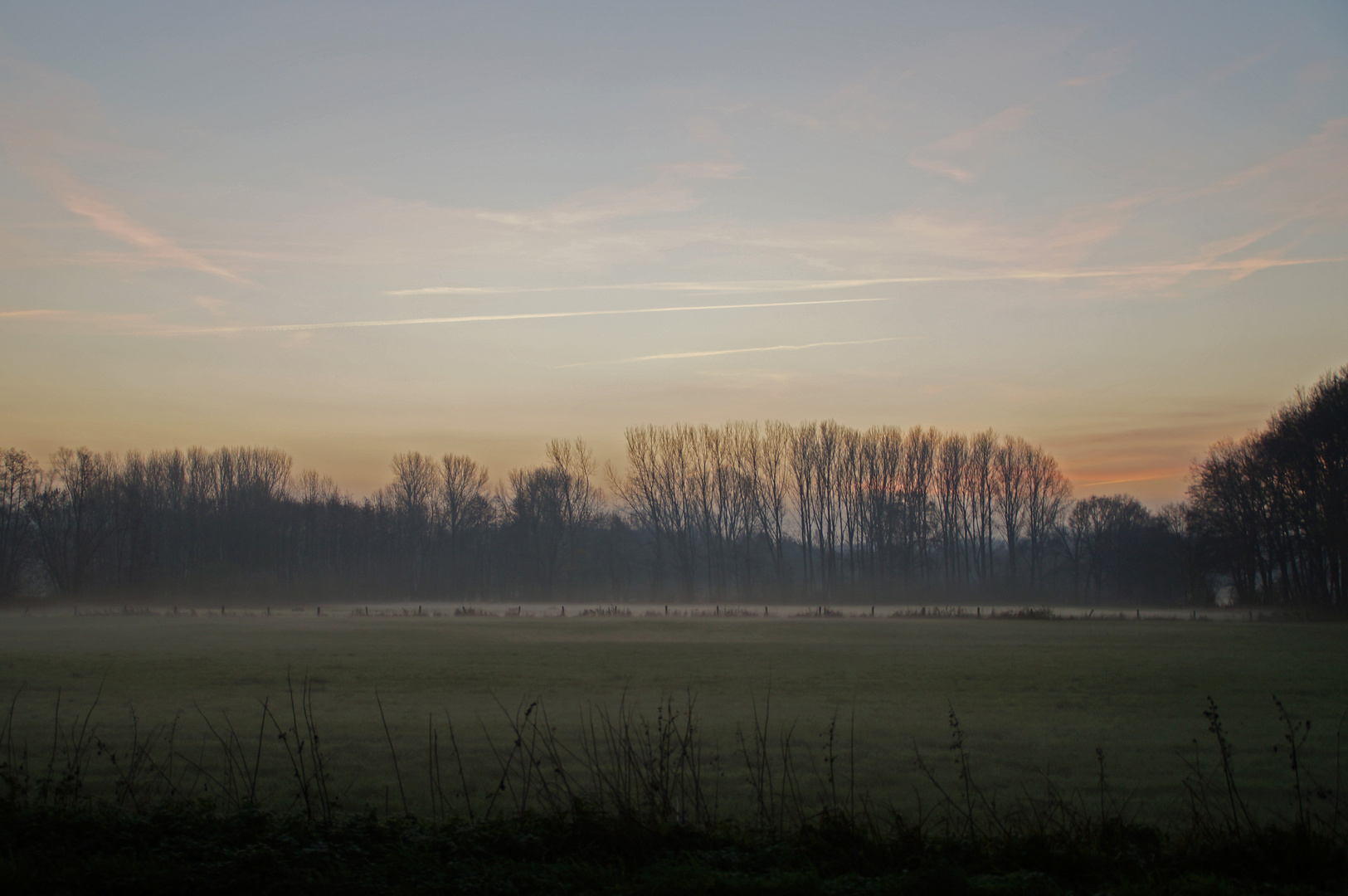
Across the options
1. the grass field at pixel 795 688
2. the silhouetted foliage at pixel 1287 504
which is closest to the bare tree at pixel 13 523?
the grass field at pixel 795 688

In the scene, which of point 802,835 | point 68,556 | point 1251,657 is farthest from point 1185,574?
point 68,556

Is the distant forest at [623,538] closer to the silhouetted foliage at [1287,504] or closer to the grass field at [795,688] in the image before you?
the silhouetted foliage at [1287,504]

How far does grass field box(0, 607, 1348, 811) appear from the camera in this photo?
1138cm

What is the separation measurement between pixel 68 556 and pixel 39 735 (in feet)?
299

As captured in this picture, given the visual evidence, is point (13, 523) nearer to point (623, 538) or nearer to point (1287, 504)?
point (623, 538)

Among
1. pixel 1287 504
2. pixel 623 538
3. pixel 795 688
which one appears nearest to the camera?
pixel 795 688

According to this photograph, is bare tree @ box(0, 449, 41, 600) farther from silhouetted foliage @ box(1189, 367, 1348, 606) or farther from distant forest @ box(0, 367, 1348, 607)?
silhouetted foliage @ box(1189, 367, 1348, 606)

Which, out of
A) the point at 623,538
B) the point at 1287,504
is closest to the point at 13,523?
the point at 623,538

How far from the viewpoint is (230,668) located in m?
22.7

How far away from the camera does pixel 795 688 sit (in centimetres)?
1925

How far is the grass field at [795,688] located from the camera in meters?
11.4

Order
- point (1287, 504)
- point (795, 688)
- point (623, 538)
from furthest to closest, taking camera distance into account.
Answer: point (623, 538), point (1287, 504), point (795, 688)

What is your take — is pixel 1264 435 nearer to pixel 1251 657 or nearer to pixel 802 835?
pixel 1251 657

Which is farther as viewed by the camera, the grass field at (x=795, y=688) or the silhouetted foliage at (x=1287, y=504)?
the silhouetted foliage at (x=1287, y=504)
